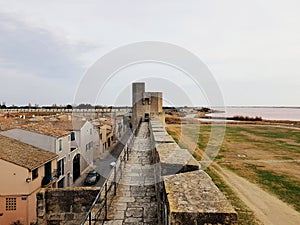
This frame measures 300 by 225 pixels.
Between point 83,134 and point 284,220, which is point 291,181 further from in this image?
point 83,134

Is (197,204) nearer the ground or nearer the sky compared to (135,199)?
nearer the sky

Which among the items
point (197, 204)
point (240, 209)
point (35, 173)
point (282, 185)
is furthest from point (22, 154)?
point (197, 204)

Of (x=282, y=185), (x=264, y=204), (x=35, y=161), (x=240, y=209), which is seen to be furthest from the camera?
(x=35, y=161)

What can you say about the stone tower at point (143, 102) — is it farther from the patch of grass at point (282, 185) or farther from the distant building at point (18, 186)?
the patch of grass at point (282, 185)

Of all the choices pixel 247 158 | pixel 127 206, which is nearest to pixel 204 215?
pixel 127 206

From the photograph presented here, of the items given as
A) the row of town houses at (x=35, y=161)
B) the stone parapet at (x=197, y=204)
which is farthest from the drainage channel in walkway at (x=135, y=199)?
the row of town houses at (x=35, y=161)

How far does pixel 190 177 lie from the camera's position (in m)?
3.13

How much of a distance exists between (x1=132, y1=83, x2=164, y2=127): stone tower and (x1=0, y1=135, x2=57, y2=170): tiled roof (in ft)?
39.2

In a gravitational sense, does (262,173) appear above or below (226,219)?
below

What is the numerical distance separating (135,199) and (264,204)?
5157 millimetres

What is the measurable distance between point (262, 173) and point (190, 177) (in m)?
10.5

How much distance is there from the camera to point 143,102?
26828 mm

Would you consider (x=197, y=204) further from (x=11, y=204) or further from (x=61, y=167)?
(x=61, y=167)

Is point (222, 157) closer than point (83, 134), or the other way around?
point (222, 157)
